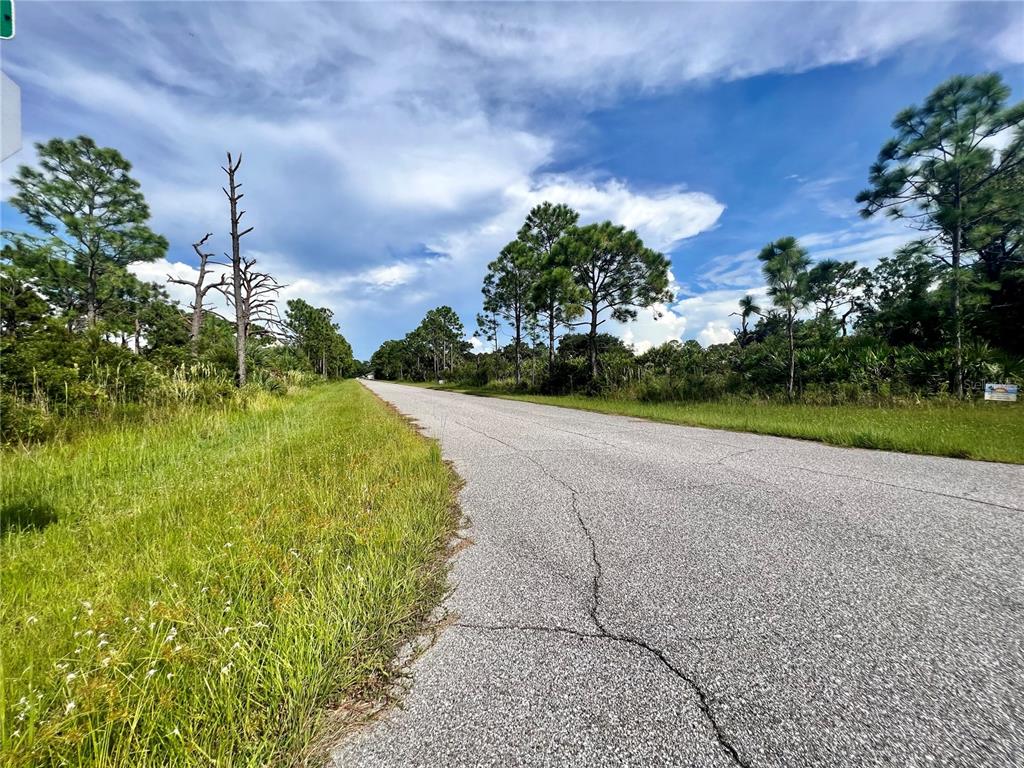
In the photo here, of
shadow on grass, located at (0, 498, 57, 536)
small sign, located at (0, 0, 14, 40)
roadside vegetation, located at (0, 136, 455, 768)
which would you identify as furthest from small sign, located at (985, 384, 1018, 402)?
shadow on grass, located at (0, 498, 57, 536)

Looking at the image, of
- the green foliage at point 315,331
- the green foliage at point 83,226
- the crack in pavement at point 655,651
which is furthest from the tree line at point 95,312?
the green foliage at point 315,331

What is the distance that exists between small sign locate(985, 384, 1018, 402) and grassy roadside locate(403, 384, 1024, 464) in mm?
219

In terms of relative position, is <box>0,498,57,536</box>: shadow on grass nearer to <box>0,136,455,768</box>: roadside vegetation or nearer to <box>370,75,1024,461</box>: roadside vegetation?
<box>0,136,455,768</box>: roadside vegetation

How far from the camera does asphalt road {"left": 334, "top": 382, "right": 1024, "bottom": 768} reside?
132 centimetres

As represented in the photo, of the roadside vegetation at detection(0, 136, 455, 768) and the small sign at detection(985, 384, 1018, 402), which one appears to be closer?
the roadside vegetation at detection(0, 136, 455, 768)

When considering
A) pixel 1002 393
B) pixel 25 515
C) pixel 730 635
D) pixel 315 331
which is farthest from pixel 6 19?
pixel 315 331

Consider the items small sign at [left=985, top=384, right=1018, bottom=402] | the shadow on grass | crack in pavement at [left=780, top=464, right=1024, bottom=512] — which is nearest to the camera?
the shadow on grass

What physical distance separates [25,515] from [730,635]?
5.46 m

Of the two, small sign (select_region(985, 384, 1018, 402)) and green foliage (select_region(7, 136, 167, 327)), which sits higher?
green foliage (select_region(7, 136, 167, 327))

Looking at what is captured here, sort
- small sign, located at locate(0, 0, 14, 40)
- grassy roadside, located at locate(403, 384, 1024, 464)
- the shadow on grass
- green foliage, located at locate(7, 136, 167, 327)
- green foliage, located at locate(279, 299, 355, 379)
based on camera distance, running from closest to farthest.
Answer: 1. small sign, located at locate(0, 0, 14, 40)
2. the shadow on grass
3. grassy roadside, located at locate(403, 384, 1024, 464)
4. green foliage, located at locate(7, 136, 167, 327)
5. green foliage, located at locate(279, 299, 355, 379)

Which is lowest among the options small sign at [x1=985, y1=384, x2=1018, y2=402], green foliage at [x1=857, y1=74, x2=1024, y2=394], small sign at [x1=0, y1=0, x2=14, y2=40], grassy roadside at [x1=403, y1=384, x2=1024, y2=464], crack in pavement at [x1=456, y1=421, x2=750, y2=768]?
crack in pavement at [x1=456, y1=421, x2=750, y2=768]

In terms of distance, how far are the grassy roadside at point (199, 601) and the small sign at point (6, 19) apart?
96.6 inches

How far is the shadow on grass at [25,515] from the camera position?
314 centimetres

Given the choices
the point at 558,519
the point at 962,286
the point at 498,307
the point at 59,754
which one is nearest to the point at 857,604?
the point at 558,519
